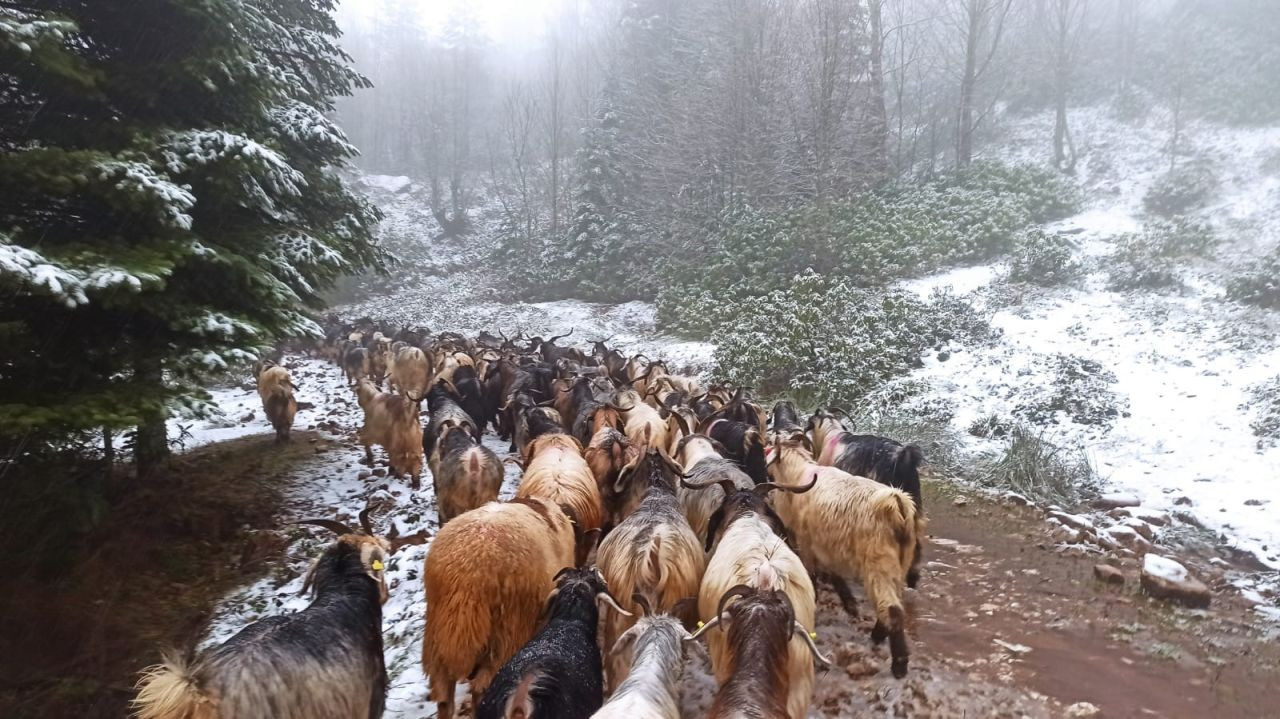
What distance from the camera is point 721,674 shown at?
373 centimetres

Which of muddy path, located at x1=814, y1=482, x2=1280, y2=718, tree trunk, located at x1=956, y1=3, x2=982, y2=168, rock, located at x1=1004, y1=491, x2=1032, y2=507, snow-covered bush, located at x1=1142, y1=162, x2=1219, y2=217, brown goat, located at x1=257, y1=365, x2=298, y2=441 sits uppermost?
tree trunk, located at x1=956, y1=3, x2=982, y2=168

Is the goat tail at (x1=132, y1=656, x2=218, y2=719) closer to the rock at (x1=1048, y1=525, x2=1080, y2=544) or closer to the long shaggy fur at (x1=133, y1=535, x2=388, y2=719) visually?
the long shaggy fur at (x1=133, y1=535, x2=388, y2=719)

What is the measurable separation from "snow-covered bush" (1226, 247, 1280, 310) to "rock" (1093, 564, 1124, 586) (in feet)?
38.8

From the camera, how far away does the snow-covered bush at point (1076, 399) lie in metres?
10.9

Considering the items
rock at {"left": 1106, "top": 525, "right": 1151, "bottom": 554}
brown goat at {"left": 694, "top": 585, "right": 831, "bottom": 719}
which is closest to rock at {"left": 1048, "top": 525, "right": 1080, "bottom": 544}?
rock at {"left": 1106, "top": 525, "right": 1151, "bottom": 554}

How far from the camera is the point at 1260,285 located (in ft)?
46.9

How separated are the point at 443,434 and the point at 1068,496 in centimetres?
855

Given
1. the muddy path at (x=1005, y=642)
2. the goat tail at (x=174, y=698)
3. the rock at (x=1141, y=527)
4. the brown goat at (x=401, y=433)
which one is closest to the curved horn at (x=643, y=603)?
the muddy path at (x=1005, y=642)

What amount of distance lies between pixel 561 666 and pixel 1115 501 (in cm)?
881

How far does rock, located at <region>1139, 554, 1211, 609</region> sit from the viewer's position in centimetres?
607

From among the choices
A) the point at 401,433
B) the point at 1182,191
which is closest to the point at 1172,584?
the point at 401,433

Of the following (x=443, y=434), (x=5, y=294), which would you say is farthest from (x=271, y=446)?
(x=5, y=294)

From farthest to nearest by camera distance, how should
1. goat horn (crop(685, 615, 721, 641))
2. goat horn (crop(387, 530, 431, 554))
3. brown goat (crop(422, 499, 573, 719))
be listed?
goat horn (crop(387, 530, 431, 554))
brown goat (crop(422, 499, 573, 719))
goat horn (crop(685, 615, 721, 641))

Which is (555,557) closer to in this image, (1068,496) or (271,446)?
(1068,496)
